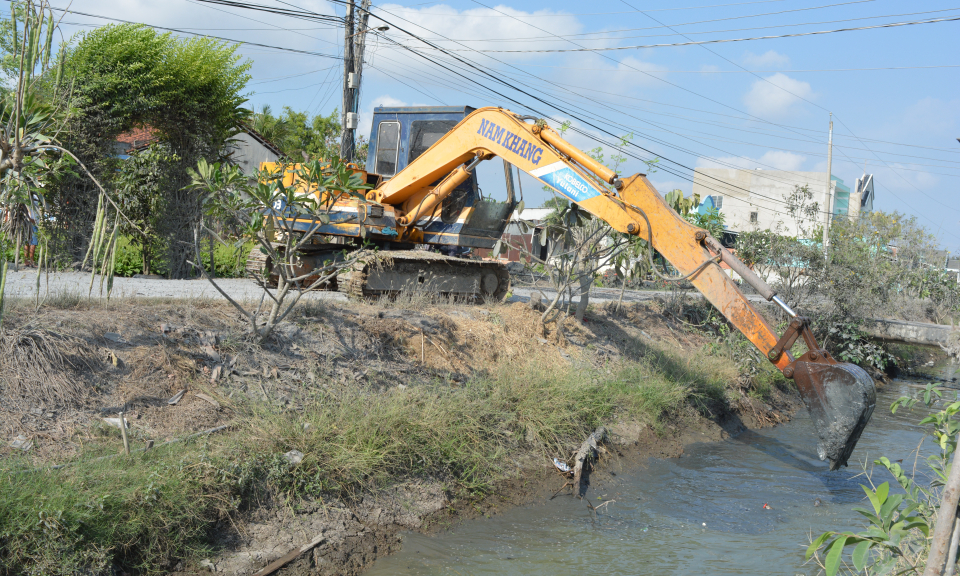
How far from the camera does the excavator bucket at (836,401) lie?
6.22 meters

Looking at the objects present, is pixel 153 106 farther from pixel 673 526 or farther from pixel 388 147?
pixel 673 526

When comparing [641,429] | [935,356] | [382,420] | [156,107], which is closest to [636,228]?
[641,429]

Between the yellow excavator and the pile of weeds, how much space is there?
218cm

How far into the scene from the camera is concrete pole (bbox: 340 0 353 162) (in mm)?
17406

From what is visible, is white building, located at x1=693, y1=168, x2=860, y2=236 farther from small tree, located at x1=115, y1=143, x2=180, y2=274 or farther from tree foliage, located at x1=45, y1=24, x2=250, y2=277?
small tree, located at x1=115, y1=143, x2=180, y2=274

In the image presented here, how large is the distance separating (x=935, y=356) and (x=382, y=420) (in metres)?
18.8

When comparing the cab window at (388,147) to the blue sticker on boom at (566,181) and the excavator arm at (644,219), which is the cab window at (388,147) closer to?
the excavator arm at (644,219)

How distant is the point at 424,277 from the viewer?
10.8m

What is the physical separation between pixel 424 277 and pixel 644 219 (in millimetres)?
3985

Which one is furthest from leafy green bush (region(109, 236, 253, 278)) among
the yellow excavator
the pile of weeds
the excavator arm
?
the pile of weeds

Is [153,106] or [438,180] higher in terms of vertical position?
[153,106]

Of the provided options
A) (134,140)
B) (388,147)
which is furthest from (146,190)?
(388,147)

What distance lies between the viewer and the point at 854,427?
6.28m

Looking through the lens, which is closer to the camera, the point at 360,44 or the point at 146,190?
the point at 146,190
